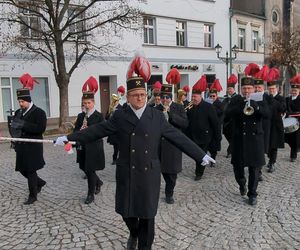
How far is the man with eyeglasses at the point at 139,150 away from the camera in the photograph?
3.85m

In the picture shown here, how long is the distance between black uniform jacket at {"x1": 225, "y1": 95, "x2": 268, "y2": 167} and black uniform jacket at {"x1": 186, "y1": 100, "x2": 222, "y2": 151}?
167 cm

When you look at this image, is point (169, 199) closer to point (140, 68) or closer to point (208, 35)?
point (140, 68)

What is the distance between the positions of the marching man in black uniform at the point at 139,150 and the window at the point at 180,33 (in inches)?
920

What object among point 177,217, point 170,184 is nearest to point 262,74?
point 170,184

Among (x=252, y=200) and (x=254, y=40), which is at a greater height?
(x=254, y=40)

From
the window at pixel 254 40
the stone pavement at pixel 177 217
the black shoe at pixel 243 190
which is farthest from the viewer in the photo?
the window at pixel 254 40

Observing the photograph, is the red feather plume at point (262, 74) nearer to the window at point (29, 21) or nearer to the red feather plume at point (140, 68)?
the red feather plume at point (140, 68)

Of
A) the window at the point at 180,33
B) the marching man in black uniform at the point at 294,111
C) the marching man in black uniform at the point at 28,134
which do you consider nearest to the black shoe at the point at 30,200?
the marching man in black uniform at the point at 28,134

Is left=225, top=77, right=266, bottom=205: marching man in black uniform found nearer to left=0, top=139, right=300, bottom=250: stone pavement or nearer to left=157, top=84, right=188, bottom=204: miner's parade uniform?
left=0, top=139, right=300, bottom=250: stone pavement

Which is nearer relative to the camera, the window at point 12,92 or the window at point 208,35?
the window at point 12,92

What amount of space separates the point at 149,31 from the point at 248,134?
20.0 m

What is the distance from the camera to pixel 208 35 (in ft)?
95.0

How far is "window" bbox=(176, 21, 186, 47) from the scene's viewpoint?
2652 centimetres

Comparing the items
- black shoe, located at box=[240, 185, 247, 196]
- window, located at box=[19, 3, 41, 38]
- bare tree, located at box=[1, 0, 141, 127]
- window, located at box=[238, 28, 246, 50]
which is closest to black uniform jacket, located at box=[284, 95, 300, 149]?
black shoe, located at box=[240, 185, 247, 196]
